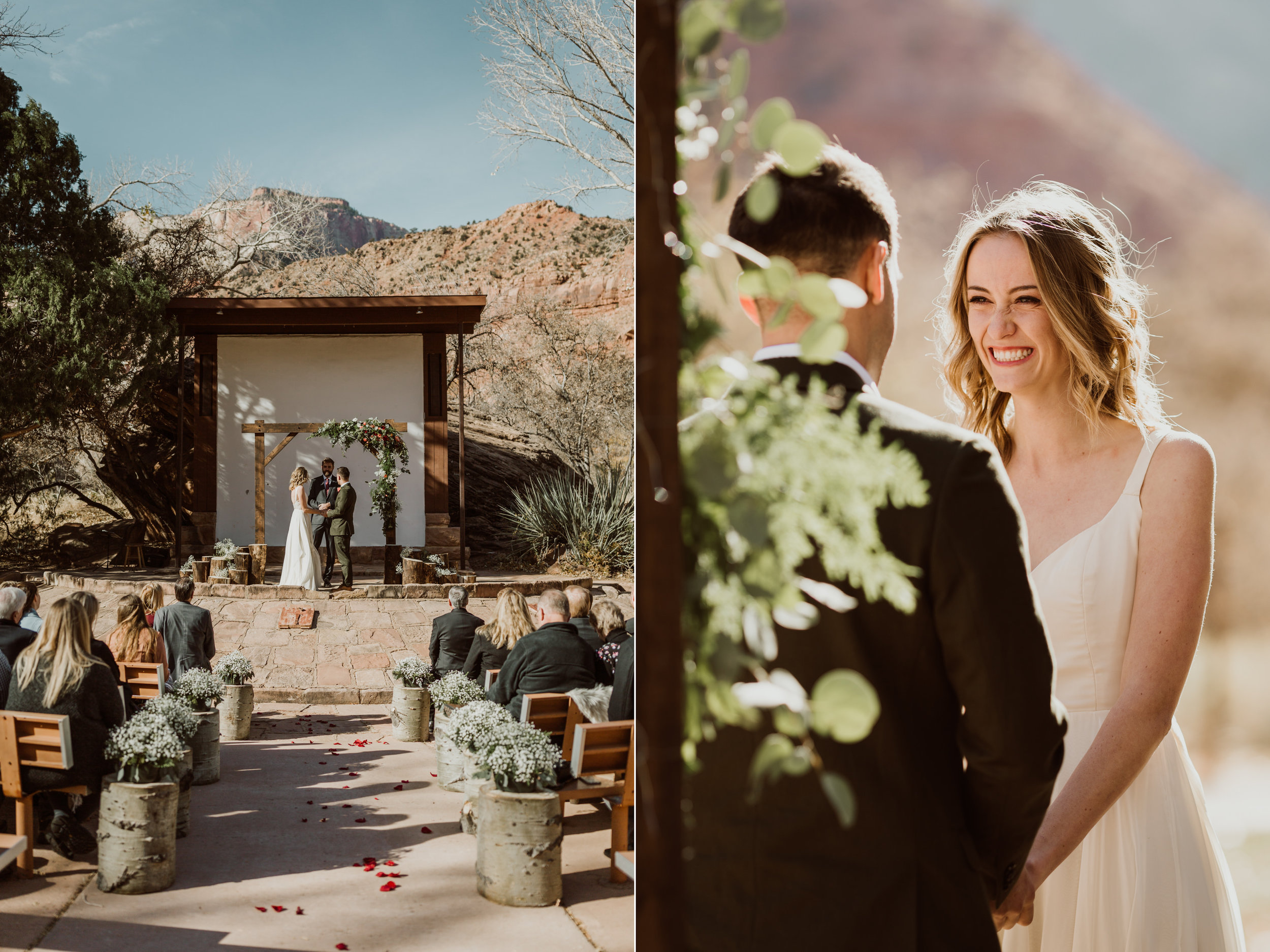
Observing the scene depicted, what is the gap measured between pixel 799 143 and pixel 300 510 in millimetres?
11949

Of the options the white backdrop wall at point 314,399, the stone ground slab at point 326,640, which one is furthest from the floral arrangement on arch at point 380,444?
the stone ground slab at point 326,640

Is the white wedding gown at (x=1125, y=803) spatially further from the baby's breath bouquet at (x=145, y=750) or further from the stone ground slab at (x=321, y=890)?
the baby's breath bouquet at (x=145, y=750)

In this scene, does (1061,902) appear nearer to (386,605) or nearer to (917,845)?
(917,845)

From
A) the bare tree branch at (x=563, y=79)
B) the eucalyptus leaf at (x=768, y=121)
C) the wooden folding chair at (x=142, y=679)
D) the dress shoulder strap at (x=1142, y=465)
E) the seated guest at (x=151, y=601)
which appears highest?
the bare tree branch at (x=563, y=79)

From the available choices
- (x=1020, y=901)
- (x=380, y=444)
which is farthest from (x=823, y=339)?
(x=380, y=444)

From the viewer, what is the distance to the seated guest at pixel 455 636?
22.8 feet

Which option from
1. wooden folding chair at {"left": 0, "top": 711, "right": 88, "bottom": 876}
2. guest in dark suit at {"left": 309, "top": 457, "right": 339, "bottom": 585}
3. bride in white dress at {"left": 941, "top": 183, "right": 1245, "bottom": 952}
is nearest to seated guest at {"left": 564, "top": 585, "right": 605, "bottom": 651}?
wooden folding chair at {"left": 0, "top": 711, "right": 88, "bottom": 876}

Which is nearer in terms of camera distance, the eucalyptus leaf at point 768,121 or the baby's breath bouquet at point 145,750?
the eucalyptus leaf at point 768,121

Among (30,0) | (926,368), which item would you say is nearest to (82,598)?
(926,368)

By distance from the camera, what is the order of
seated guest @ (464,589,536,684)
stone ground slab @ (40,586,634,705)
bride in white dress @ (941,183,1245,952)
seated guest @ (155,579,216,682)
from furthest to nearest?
1. stone ground slab @ (40,586,634,705)
2. seated guest @ (155,579,216,682)
3. seated guest @ (464,589,536,684)
4. bride in white dress @ (941,183,1245,952)

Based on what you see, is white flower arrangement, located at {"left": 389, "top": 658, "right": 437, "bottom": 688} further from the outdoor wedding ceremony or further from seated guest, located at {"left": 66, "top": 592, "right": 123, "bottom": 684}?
seated guest, located at {"left": 66, "top": 592, "right": 123, "bottom": 684}

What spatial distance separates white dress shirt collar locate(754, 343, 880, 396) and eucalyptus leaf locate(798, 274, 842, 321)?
280 mm

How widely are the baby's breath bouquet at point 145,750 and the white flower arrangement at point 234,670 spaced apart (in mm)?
3167

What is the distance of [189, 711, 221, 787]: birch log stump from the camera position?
18.6 feet
